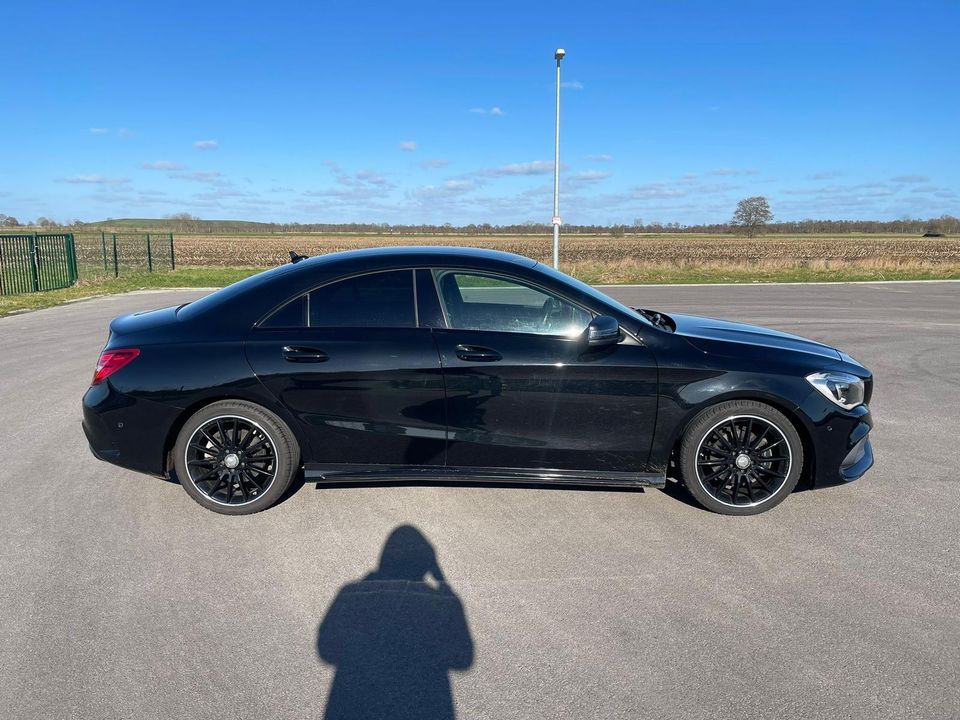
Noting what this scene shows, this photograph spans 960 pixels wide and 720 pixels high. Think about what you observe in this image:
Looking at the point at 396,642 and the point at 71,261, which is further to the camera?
the point at 71,261

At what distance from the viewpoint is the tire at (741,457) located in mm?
4035

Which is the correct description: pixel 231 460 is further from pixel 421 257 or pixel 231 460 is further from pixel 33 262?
pixel 33 262

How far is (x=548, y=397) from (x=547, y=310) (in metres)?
0.56

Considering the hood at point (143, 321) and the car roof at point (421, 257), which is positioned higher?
the car roof at point (421, 257)

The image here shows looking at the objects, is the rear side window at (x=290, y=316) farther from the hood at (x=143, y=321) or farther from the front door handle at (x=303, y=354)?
the hood at (x=143, y=321)

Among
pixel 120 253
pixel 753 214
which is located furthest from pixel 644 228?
pixel 120 253

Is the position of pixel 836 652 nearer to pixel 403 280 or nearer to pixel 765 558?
pixel 765 558

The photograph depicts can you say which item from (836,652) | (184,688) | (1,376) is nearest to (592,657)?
(836,652)

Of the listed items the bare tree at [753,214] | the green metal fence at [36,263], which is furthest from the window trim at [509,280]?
the bare tree at [753,214]

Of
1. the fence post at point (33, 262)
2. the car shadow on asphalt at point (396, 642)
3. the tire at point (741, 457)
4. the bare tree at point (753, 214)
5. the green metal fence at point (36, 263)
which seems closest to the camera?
the car shadow on asphalt at point (396, 642)

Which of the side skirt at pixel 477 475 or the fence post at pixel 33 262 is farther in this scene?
the fence post at pixel 33 262

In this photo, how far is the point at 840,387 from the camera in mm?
4113

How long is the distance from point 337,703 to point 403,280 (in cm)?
254

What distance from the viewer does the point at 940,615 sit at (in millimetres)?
3049
